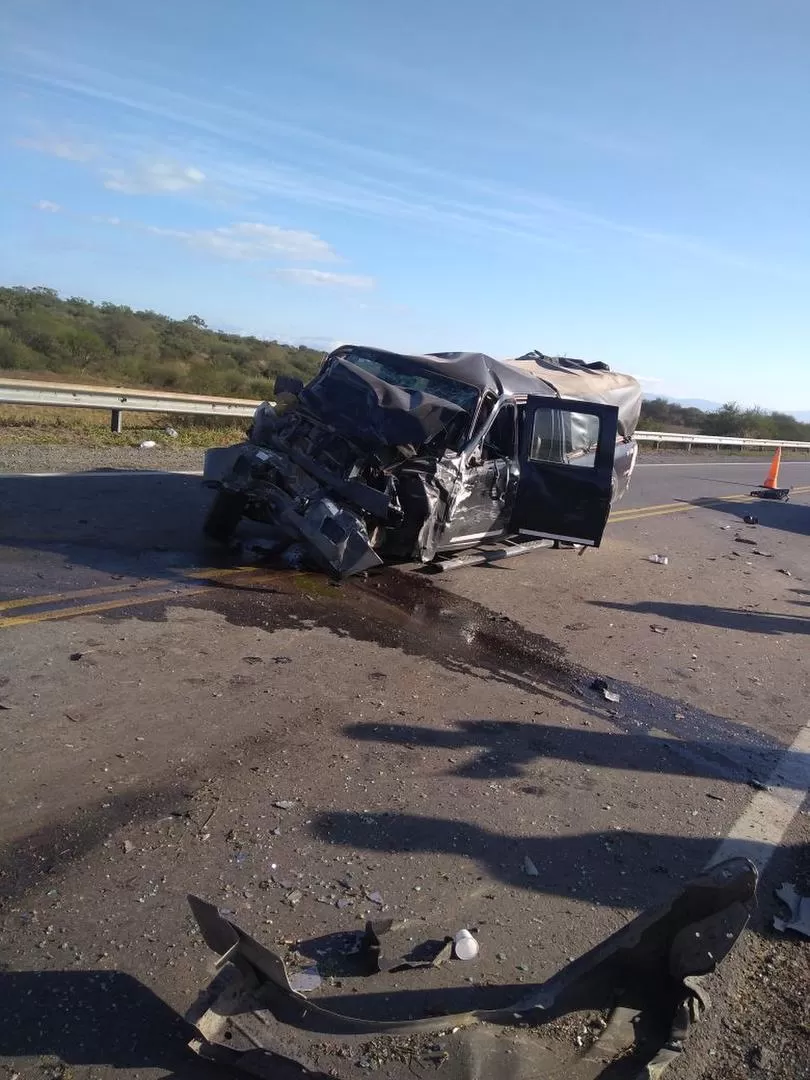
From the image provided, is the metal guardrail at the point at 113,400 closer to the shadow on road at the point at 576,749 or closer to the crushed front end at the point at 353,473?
the crushed front end at the point at 353,473

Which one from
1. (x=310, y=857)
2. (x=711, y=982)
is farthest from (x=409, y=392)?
(x=711, y=982)

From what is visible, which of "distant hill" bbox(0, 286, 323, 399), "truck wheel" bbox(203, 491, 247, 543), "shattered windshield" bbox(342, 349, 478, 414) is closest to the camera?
"truck wheel" bbox(203, 491, 247, 543)

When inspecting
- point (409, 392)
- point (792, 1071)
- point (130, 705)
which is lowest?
point (792, 1071)

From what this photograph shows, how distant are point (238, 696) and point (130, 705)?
0.65 meters

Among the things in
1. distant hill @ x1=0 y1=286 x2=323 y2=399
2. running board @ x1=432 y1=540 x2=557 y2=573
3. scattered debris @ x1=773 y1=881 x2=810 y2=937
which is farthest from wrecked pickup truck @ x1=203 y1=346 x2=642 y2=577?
distant hill @ x1=0 y1=286 x2=323 y2=399

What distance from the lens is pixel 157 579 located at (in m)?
7.58

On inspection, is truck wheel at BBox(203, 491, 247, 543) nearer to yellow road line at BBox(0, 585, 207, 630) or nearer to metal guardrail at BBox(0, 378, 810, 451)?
yellow road line at BBox(0, 585, 207, 630)

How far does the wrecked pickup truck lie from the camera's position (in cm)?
788

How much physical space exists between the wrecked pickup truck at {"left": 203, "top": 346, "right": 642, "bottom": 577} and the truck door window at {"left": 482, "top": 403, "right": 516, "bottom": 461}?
12 mm

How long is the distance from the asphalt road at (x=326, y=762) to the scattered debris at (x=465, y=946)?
0.21 ft

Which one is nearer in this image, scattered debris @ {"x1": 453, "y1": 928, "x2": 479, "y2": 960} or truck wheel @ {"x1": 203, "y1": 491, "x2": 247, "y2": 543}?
scattered debris @ {"x1": 453, "y1": 928, "x2": 479, "y2": 960}

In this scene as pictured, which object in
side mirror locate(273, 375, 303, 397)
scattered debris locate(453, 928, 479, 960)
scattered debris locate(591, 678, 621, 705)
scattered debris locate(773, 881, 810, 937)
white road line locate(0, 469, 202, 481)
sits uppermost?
side mirror locate(273, 375, 303, 397)

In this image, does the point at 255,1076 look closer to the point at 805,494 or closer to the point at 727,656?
the point at 727,656

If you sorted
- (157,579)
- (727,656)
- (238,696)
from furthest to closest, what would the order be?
(727,656)
(157,579)
(238,696)
